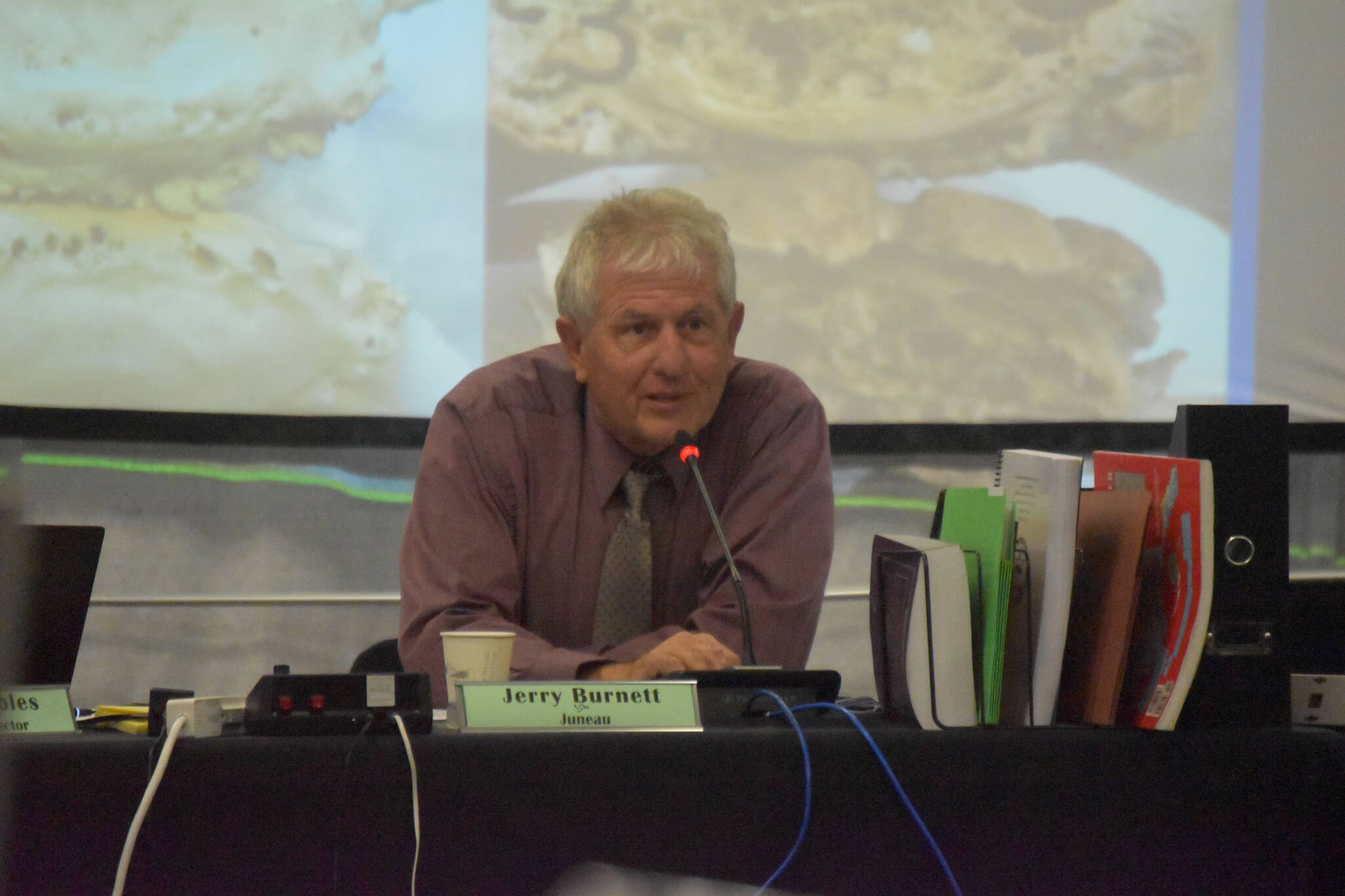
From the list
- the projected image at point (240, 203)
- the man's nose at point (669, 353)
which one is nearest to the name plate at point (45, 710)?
the man's nose at point (669, 353)

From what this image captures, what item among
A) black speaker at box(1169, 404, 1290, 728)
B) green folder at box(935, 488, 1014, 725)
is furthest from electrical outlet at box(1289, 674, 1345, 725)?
green folder at box(935, 488, 1014, 725)

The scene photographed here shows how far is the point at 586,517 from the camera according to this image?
6.14 feet

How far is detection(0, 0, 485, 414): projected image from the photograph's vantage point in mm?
2627

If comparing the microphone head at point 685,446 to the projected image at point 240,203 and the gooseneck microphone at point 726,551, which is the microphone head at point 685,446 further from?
the projected image at point 240,203

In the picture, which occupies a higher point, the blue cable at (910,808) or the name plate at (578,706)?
the name plate at (578,706)

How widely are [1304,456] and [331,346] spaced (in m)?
2.15

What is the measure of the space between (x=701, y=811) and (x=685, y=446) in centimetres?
66

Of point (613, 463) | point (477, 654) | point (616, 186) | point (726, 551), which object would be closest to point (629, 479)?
point (613, 463)

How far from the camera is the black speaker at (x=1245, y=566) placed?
4.11 ft

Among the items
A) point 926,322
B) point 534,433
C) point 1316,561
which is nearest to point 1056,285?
point 926,322

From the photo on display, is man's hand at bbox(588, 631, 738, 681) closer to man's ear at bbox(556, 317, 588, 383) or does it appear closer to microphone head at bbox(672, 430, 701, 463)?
microphone head at bbox(672, 430, 701, 463)

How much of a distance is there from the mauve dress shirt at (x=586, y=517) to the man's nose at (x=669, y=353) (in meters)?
0.14

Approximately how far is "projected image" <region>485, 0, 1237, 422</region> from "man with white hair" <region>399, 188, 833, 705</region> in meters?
0.93

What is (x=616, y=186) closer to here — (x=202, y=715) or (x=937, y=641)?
(x=937, y=641)
